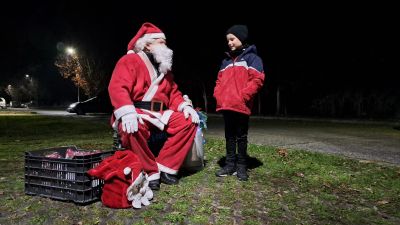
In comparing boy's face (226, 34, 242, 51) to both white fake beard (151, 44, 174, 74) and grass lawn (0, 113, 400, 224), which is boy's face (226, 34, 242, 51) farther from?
grass lawn (0, 113, 400, 224)

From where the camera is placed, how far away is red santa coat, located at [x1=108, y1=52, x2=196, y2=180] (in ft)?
14.0

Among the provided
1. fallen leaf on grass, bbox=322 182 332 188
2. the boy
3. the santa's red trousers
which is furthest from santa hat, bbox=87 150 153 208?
fallen leaf on grass, bbox=322 182 332 188

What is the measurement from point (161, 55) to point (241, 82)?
1.09 meters

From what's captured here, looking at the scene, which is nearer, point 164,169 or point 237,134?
point 164,169

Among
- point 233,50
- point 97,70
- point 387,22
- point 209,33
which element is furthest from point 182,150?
point 97,70

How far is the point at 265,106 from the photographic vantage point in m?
30.3

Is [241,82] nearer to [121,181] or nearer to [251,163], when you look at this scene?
[251,163]

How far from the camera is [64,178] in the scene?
12.6 ft

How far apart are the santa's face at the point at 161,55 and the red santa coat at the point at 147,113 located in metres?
0.11

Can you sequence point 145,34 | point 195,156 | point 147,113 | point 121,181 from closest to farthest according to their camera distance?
point 121,181 < point 147,113 < point 145,34 < point 195,156

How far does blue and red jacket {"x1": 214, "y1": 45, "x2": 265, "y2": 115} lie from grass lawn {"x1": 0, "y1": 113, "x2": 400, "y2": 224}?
3.23 ft

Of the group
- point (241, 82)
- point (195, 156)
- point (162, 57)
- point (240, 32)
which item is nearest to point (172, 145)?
point (195, 156)

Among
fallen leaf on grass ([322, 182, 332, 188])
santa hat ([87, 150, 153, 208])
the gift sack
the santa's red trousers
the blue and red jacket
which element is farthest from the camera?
the gift sack

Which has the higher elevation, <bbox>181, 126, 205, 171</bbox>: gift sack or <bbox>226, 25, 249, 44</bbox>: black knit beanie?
<bbox>226, 25, 249, 44</bbox>: black knit beanie
